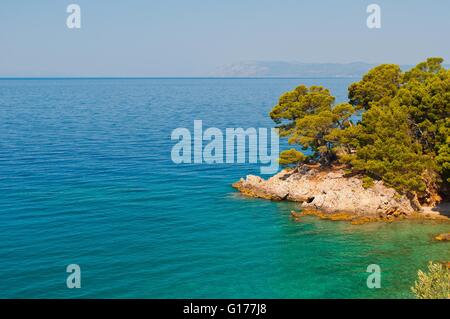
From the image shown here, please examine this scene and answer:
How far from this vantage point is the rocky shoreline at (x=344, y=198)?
52.0 meters

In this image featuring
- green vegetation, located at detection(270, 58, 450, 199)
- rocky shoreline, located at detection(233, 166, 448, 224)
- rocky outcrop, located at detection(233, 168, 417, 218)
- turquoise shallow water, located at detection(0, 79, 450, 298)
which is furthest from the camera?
rocky outcrop, located at detection(233, 168, 417, 218)

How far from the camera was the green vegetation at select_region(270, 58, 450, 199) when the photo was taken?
50688 millimetres

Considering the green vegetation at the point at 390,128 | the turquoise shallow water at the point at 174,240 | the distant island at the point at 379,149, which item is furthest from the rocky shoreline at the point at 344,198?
the turquoise shallow water at the point at 174,240

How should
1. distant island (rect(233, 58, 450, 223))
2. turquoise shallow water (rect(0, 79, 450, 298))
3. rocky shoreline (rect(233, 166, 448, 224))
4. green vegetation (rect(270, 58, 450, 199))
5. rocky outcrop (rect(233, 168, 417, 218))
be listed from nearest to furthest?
turquoise shallow water (rect(0, 79, 450, 298)) → green vegetation (rect(270, 58, 450, 199)) → distant island (rect(233, 58, 450, 223)) → rocky shoreline (rect(233, 166, 448, 224)) → rocky outcrop (rect(233, 168, 417, 218))

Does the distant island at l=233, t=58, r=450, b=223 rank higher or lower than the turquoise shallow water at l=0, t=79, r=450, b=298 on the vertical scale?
higher

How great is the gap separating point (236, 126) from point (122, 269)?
88.6 m

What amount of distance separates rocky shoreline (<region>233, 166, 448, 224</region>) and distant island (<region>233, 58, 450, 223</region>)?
0.34 ft

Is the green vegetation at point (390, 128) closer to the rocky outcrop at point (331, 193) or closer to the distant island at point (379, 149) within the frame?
the distant island at point (379, 149)

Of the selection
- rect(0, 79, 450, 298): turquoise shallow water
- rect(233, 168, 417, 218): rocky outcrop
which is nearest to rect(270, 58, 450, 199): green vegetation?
rect(233, 168, 417, 218): rocky outcrop

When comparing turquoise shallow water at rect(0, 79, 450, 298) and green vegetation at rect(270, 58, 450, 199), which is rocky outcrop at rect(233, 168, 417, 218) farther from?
turquoise shallow water at rect(0, 79, 450, 298)

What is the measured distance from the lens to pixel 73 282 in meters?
36.4
